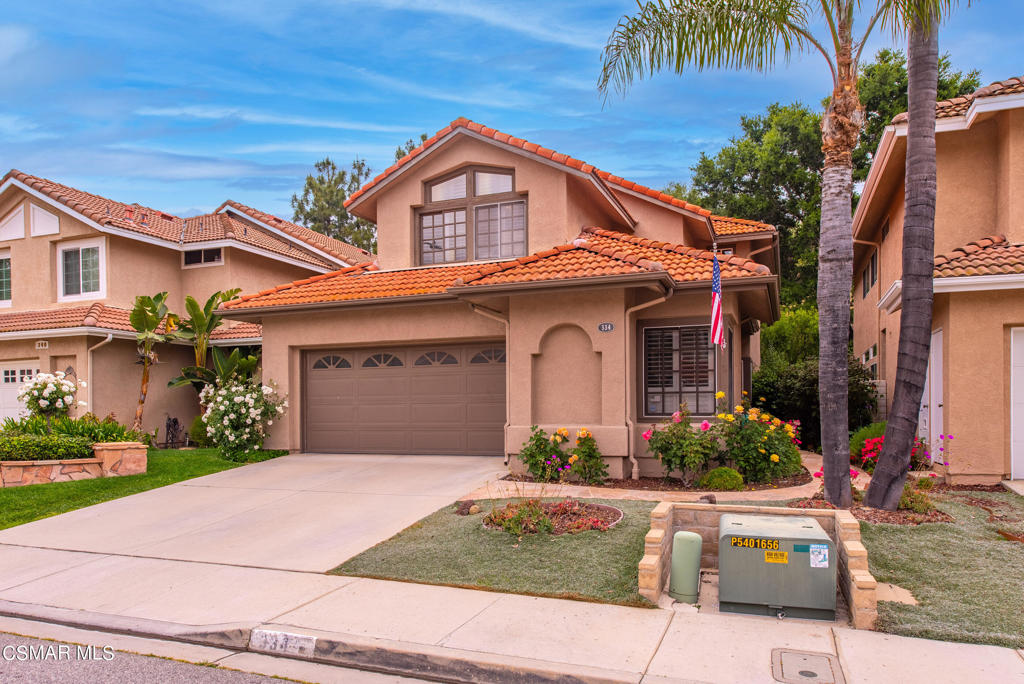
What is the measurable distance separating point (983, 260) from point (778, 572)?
26.2 feet

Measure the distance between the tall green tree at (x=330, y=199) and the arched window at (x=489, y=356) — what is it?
3211cm

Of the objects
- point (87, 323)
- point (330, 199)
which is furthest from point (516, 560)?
point (330, 199)

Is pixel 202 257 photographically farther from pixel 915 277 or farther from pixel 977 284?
pixel 977 284

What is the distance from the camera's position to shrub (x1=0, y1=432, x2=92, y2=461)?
1243 cm

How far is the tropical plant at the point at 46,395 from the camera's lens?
14.7 metres

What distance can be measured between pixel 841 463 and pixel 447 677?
5618mm

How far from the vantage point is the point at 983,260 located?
1131cm

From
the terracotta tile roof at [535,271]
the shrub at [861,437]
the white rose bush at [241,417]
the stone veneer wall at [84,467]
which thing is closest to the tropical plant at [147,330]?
the terracotta tile roof at [535,271]

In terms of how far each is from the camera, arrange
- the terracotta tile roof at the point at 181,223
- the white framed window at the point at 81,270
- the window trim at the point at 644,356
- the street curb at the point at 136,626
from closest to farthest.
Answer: the street curb at the point at 136,626 < the window trim at the point at 644,356 < the white framed window at the point at 81,270 < the terracotta tile roof at the point at 181,223

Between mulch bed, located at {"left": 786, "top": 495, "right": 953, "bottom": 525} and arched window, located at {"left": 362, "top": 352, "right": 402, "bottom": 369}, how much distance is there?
8452mm

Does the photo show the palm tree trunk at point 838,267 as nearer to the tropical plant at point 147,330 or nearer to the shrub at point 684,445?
the shrub at point 684,445

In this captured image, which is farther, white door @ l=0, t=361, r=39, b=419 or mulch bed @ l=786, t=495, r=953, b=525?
white door @ l=0, t=361, r=39, b=419

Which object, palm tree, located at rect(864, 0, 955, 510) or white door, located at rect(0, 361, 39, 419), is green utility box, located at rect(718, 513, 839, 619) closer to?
palm tree, located at rect(864, 0, 955, 510)

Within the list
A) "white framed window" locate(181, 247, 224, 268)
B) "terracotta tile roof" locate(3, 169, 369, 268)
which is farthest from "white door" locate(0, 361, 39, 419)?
"white framed window" locate(181, 247, 224, 268)
